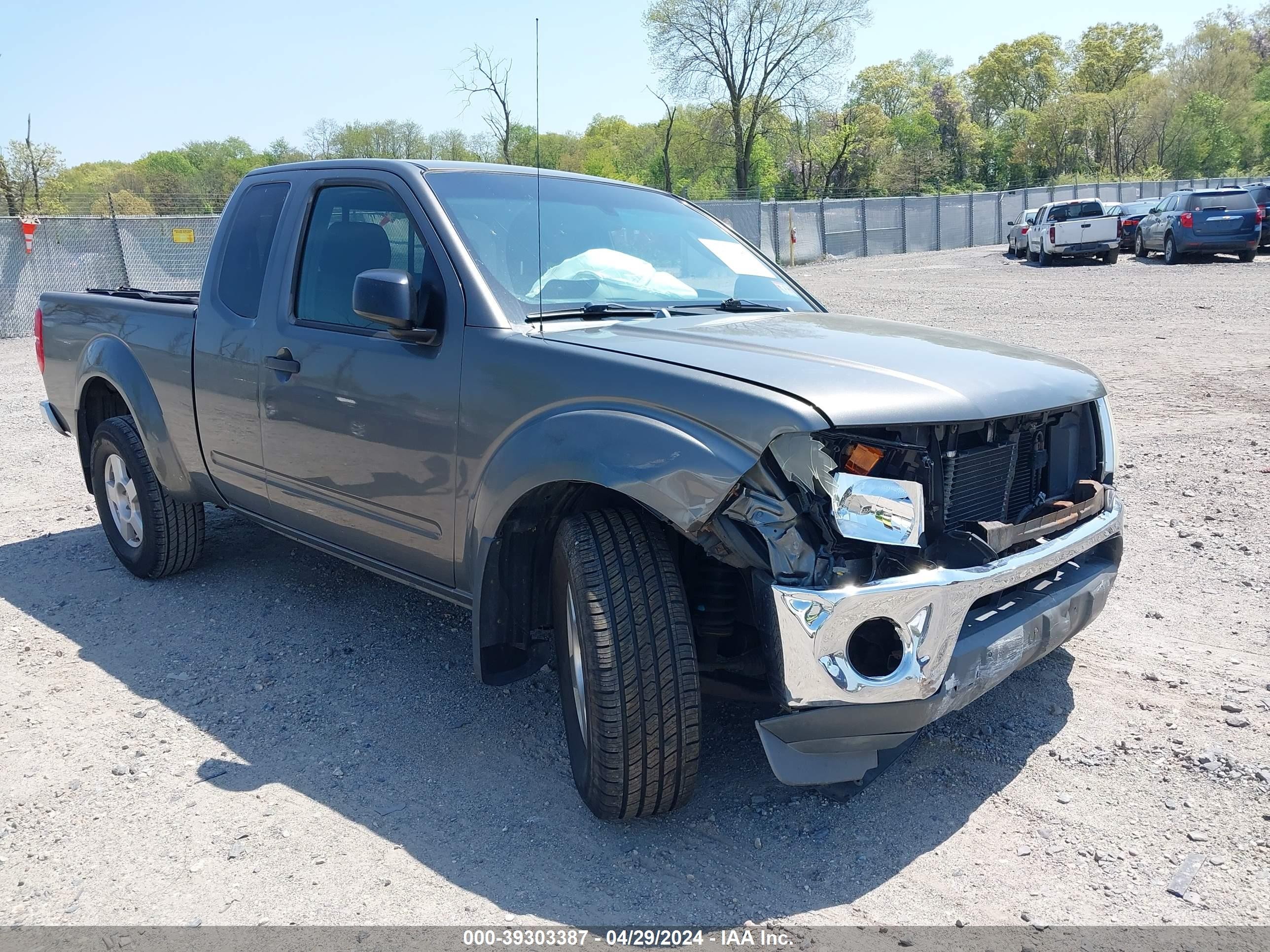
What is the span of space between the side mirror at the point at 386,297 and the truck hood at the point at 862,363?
47cm

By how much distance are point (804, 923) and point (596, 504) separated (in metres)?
1.31

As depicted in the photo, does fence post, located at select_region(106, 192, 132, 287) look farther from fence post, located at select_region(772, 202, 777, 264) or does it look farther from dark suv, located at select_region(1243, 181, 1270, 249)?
dark suv, located at select_region(1243, 181, 1270, 249)

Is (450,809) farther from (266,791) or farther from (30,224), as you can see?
(30,224)

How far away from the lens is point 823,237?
117ft

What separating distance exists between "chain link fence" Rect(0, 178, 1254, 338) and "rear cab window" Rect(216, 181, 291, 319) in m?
0.19

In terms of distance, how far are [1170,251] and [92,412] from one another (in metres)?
25.0

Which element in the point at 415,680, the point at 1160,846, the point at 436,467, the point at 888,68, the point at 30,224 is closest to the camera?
the point at 1160,846

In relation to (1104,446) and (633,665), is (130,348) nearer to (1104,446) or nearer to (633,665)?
(633,665)

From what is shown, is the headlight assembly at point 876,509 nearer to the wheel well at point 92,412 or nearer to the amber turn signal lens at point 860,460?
the amber turn signal lens at point 860,460

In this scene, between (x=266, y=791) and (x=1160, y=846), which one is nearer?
(x=1160, y=846)

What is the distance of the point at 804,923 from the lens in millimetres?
2635

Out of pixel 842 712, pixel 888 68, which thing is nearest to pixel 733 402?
pixel 842 712

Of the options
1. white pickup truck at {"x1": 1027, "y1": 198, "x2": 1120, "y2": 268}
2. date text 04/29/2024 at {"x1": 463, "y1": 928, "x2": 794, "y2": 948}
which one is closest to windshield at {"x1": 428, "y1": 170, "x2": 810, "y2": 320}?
date text 04/29/2024 at {"x1": 463, "y1": 928, "x2": 794, "y2": 948}

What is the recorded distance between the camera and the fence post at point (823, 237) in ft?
117
